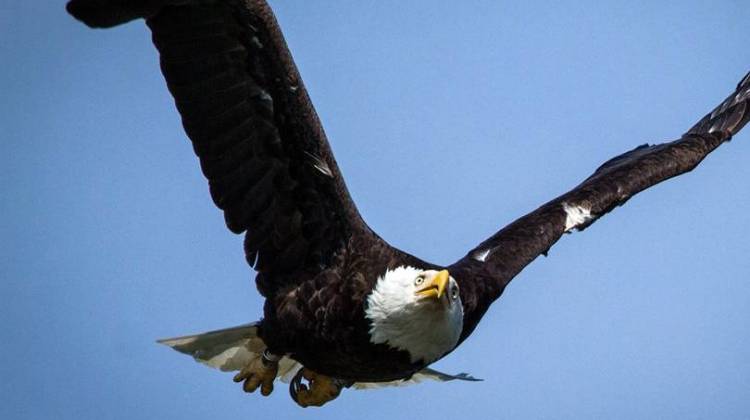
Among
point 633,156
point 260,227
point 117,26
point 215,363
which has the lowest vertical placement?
point 215,363

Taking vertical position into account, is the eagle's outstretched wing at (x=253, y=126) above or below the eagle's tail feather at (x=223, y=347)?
above

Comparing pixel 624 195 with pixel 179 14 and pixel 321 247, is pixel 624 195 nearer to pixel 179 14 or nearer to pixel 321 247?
pixel 321 247

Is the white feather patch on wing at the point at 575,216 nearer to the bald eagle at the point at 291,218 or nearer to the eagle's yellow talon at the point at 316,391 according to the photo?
the bald eagle at the point at 291,218

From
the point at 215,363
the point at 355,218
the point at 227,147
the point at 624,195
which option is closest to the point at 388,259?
the point at 355,218

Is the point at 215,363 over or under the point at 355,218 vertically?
under

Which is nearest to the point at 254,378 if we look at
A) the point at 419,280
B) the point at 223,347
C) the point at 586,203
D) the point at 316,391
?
the point at 223,347

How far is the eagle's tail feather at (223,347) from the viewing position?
8.64m

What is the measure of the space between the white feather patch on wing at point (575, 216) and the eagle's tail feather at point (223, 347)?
195 cm

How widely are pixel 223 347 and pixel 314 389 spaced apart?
0.60 m

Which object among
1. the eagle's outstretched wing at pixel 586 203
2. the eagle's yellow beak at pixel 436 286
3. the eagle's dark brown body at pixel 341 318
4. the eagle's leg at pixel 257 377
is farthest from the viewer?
the eagle's leg at pixel 257 377

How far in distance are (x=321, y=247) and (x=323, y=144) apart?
592 millimetres

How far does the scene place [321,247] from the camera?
25.8 ft

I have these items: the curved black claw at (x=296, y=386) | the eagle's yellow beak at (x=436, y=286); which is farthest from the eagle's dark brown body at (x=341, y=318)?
A: the curved black claw at (x=296, y=386)

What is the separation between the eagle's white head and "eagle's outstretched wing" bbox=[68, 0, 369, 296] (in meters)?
0.42
